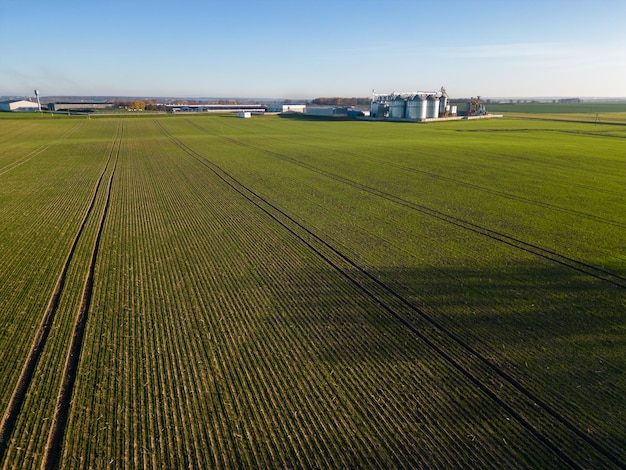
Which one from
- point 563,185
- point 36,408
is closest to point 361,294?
point 36,408

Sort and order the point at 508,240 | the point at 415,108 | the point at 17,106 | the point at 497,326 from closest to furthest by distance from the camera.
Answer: the point at 497,326 < the point at 508,240 < the point at 415,108 < the point at 17,106

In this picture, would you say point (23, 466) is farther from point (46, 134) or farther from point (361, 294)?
point (46, 134)

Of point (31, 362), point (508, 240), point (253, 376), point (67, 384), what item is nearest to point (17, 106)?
point (31, 362)

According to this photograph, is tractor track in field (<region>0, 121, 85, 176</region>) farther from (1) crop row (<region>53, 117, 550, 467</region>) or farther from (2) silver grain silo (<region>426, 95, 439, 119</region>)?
(2) silver grain silo (<region>426, 95, 439, 119</region>)

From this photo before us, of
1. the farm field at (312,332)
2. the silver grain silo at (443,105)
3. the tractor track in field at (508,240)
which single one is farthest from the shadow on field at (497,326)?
the silver grain silo at (443,105)

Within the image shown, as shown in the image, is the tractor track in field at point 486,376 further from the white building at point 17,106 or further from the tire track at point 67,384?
the white building at point 17,106

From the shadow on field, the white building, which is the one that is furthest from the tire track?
the white building

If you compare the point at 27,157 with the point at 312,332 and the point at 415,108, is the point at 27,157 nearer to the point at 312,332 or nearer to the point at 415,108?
the point at 312,332
